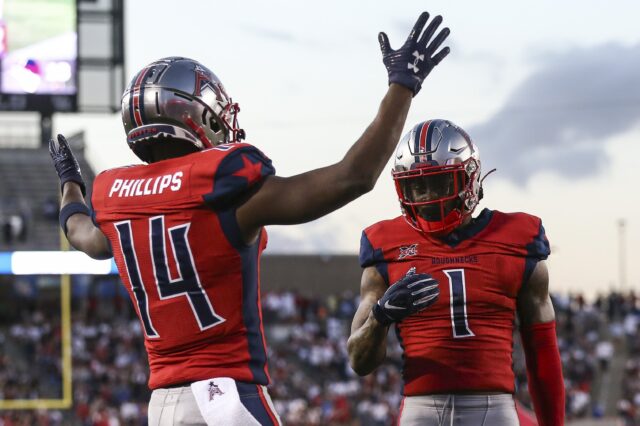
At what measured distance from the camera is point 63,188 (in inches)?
144

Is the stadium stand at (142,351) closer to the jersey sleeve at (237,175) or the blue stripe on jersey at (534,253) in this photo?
the blue stripe on jersey at (534,253)

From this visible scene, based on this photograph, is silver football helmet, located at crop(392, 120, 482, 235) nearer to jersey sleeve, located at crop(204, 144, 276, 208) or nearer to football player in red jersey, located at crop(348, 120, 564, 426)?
football player in red jersey, located at crop(348, 120, 564, 426)

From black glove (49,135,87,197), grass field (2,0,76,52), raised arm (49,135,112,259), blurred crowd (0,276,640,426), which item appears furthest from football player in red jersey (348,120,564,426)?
grass field (2,0,76,52)

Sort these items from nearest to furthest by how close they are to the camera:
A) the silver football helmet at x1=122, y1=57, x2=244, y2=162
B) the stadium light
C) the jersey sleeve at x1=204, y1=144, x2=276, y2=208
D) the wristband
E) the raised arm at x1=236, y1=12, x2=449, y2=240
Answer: the raised arm at x1=236, y1=12, x2=449, y2=240
the jersey sleeve at x1=204, y1=144, x2=276, y2=208
the silver football helmet at x1=122, y1=57, x2=244, y2=162
the wristband
the stadium light

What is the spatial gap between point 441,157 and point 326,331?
19.1 meters

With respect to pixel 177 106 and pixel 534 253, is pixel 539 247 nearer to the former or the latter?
pixel 534 253

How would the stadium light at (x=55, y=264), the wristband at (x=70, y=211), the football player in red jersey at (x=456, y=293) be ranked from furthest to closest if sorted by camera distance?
the stadium light at (x=55, y=264) < the football player in red jersey at (x=456, y=293) < the wristband at (x=70, y=211)

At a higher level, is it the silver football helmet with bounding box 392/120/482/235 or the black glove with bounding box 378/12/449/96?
the black glove with bounding box 378/12/449/96

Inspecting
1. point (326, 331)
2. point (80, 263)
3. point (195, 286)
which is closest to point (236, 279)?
point (195, 286)

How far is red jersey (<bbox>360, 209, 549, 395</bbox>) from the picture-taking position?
11.7 ft

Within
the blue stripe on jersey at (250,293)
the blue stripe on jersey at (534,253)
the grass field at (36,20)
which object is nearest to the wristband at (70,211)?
the blue stripe on jersey at (250,293)

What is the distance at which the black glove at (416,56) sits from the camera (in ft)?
8.91

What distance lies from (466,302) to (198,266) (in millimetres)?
1114

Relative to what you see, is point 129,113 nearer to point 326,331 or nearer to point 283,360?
point 283,360
